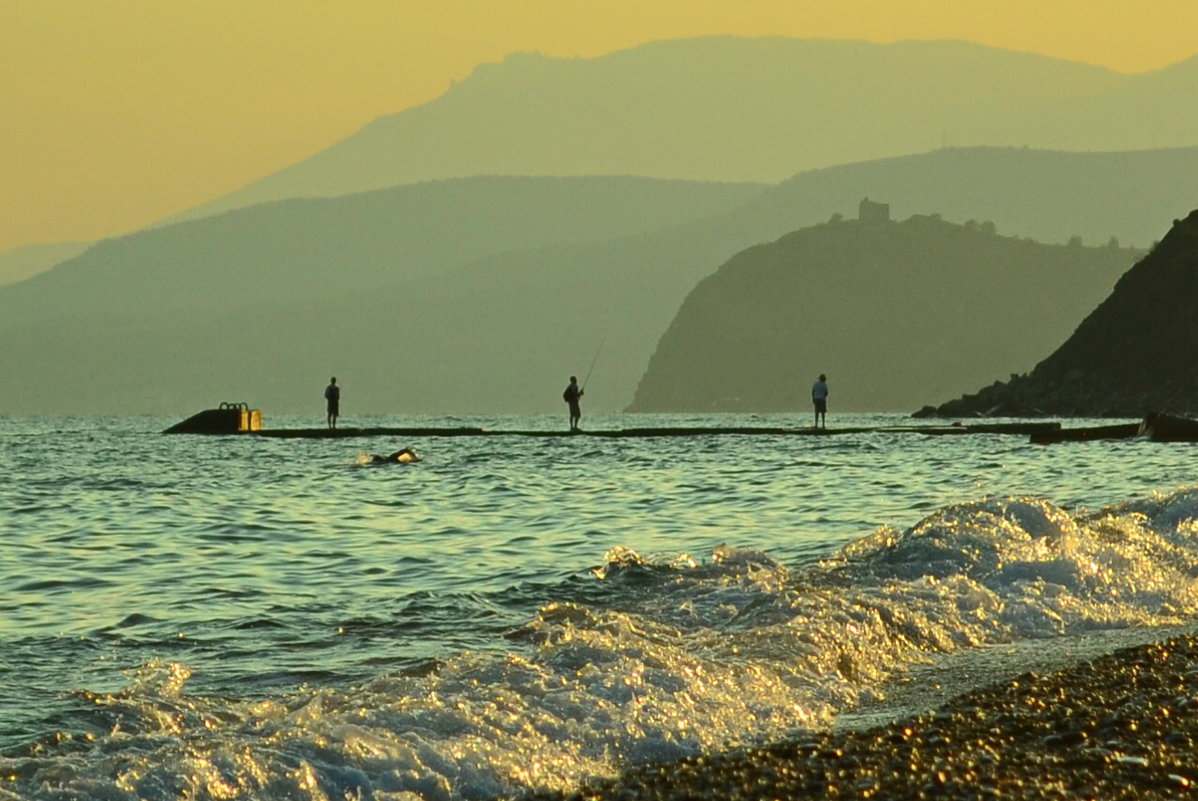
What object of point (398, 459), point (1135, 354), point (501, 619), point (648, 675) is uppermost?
point (1135, 354)

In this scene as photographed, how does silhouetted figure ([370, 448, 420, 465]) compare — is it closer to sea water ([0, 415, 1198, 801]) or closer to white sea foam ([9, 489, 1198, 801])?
sea water ([0, 415, 1198, 801])

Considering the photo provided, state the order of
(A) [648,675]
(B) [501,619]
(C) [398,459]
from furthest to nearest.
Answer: (C) [398,459]
(B) [501,619]
(A) [648,675]

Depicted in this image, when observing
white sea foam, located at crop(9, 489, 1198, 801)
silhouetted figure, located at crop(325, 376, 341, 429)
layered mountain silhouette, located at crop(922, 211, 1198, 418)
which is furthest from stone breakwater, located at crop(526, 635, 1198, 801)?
layered mountain silhouette, located at crop(922, 211, 1198, 418)

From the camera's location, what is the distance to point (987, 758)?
30.9 ft

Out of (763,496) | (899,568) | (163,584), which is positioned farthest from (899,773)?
(763,496)

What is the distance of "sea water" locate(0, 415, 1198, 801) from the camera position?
10000 mm

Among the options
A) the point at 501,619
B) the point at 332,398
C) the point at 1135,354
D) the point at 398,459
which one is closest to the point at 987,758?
the point at 501,619

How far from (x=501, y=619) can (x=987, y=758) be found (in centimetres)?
745

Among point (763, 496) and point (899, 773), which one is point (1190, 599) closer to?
point (899, 773)

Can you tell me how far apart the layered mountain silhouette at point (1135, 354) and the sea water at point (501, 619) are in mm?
93575

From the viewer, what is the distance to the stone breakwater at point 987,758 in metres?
8.77

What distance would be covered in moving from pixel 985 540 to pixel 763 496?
1434 centimetres

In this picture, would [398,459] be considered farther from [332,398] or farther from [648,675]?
[648,675]

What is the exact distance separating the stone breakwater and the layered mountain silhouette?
114816 mm
